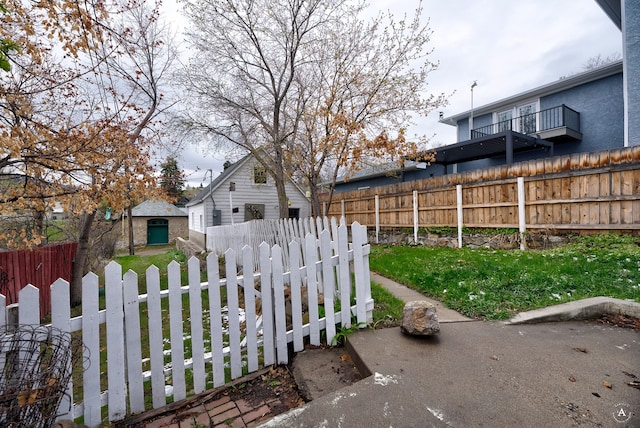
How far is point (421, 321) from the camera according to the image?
2.61 m

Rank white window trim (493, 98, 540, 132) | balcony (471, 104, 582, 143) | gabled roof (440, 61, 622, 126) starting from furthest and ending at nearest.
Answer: white window trim (493, 98, 540, 132)
balcony (471, 104, 582, 143)
gabled roof (440, 61, 622, 126)

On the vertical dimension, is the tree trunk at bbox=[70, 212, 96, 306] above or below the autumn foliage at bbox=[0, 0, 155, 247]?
below

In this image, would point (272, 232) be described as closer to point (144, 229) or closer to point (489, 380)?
point (489, 380)

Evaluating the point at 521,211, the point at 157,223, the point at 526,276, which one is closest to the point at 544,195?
the point at 521,211

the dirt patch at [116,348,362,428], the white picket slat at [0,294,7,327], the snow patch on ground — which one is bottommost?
the dirt patch at [116,348,362,428]

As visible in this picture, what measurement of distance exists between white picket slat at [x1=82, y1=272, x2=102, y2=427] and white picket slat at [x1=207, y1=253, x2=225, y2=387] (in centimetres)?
73

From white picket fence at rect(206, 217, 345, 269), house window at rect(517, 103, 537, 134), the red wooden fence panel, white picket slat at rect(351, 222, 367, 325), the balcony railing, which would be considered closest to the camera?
white picket slat at rect(351, 222, 367, 325)

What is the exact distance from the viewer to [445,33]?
731 cm

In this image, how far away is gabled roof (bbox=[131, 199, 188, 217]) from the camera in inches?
906

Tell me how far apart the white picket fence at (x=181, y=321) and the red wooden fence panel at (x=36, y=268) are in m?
4.36

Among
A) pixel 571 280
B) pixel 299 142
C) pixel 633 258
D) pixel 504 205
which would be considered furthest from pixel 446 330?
pixel 299 142

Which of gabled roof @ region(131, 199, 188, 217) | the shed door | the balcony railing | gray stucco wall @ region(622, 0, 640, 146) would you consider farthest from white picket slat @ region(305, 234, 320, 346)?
the shed door

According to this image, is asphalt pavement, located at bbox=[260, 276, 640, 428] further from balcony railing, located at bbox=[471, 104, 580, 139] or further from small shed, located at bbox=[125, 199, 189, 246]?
small shed, located at bbox=[125, 199, 189, 246]

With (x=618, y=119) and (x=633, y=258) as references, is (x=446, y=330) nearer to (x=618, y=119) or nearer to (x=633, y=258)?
(x=633, y=258)
